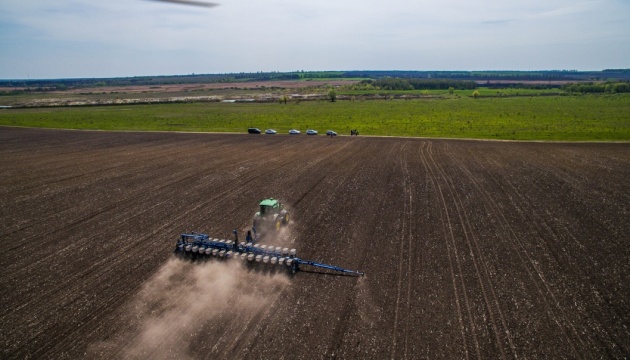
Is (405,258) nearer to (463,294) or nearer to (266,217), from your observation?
(463,294)

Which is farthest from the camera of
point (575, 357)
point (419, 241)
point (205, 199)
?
point (205, 199)

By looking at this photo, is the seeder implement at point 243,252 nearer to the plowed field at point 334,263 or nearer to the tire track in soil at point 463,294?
the plowed field at point 334,263

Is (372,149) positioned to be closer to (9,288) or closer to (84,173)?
(84,173)

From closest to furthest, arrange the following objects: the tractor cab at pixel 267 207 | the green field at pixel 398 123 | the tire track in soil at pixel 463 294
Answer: the tire track in soil at pixel 463 294 < the tractor cab at pixel 267 207 < the green field at pixel 398 123

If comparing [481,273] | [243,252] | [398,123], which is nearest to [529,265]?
[481,273]

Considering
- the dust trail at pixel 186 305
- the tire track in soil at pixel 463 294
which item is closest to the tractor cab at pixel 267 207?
the dust trail at pixel 186 305

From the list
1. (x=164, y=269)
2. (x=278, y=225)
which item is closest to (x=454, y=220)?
(x=278, y=225)
